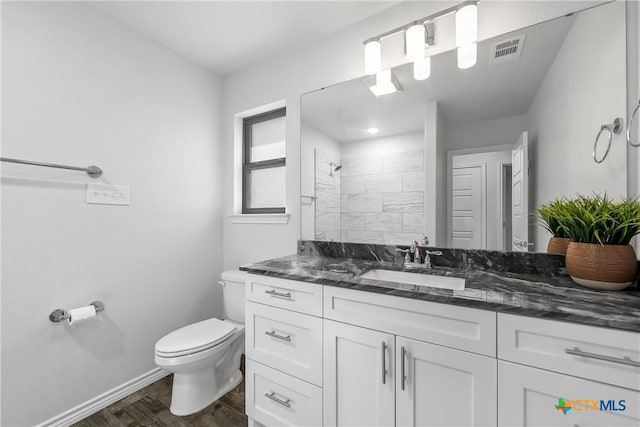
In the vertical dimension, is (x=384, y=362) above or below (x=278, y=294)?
below

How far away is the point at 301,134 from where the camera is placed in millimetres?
1993

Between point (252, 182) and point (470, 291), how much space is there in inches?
77.2

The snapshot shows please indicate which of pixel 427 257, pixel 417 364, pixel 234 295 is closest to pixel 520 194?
pixel 427 257

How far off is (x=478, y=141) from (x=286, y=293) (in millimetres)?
1271

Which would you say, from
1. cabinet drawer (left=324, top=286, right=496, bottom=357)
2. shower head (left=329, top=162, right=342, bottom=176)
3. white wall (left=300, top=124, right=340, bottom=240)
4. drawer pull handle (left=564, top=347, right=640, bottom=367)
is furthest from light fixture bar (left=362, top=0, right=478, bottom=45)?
drawer pull handle (left=564, top=347, right=640, bottom=367)

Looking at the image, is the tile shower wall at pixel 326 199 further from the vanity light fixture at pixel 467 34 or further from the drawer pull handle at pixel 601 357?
the drawer pull handle at pixel 601 357

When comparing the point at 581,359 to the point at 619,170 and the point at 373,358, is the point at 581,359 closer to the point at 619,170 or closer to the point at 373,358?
the point at 373,358

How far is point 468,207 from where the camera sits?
145 cm

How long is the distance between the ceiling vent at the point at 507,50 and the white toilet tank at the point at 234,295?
6.60ft

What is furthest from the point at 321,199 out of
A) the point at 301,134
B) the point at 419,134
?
the point at 419,134

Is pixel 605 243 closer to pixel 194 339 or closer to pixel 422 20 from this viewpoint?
pixel 422 20

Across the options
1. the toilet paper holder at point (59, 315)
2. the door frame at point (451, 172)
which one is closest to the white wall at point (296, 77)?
the door frame at point (451, 172)

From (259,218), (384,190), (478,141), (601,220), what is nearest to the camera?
(601,220)

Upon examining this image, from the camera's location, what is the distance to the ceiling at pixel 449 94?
1276 mm
